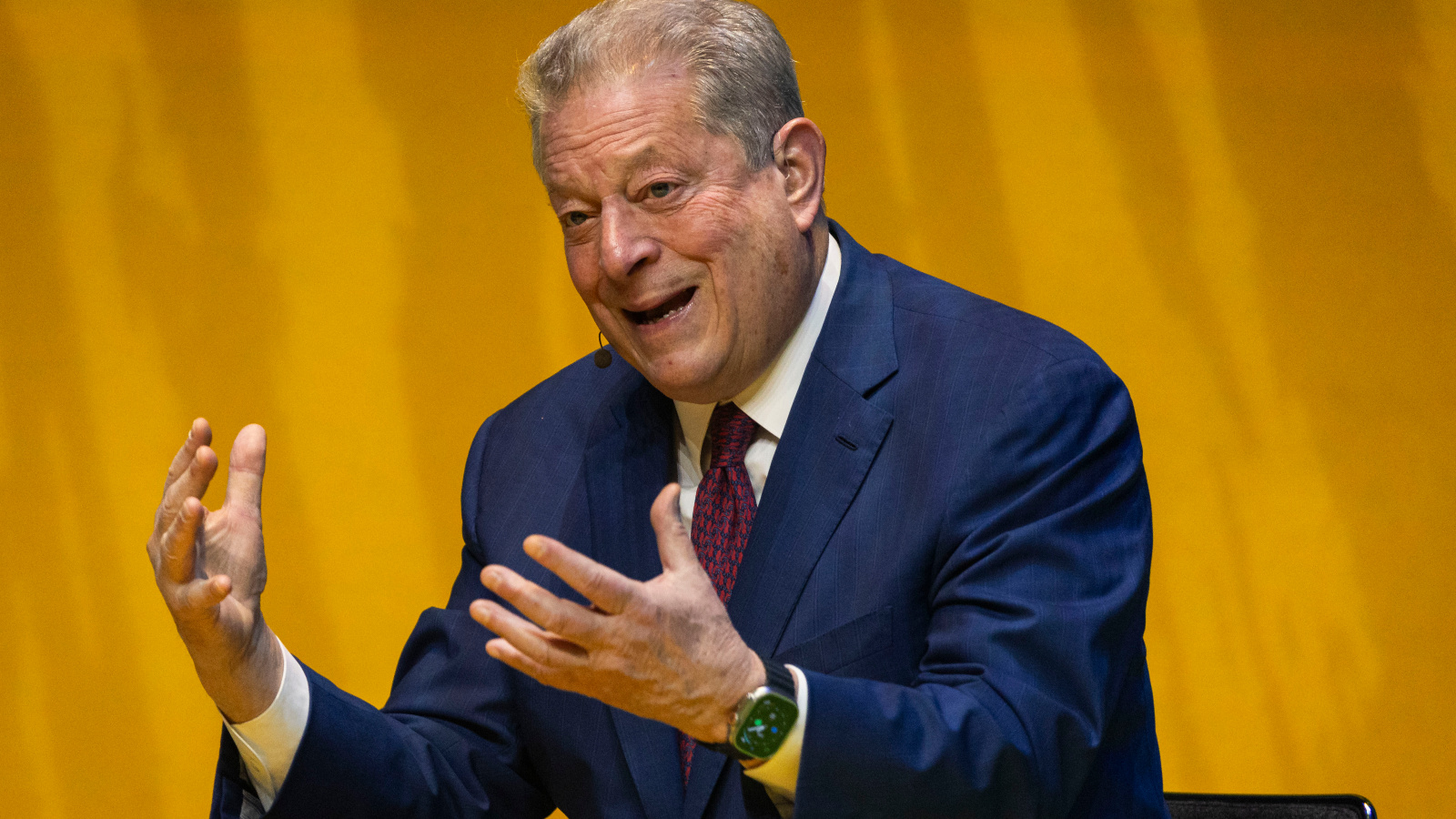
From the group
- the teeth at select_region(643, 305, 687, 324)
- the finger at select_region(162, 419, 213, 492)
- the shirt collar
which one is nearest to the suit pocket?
the shirt collar

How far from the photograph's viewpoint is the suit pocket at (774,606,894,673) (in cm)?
144

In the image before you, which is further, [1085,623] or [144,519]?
[144,519]

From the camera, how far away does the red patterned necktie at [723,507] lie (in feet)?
5.13

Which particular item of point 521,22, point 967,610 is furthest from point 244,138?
point 967,610

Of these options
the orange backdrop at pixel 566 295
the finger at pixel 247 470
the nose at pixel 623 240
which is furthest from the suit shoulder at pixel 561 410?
the orange backdrop at pixel 566 295

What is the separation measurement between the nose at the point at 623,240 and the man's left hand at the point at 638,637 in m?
0.41

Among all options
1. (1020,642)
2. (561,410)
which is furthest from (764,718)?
(561,410)

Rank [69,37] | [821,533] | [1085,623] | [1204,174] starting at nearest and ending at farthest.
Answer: [1085,623] → [821,533] → [69,37] → [1204,174]

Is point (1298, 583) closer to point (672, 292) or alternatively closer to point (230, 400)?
point (672, 292)

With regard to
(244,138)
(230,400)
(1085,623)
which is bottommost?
(1085,623)

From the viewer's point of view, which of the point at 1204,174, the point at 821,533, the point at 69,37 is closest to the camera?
the point at 821,533

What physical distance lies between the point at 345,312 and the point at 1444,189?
2.01 metres

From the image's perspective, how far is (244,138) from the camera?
262cm

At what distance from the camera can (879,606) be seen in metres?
1.45
